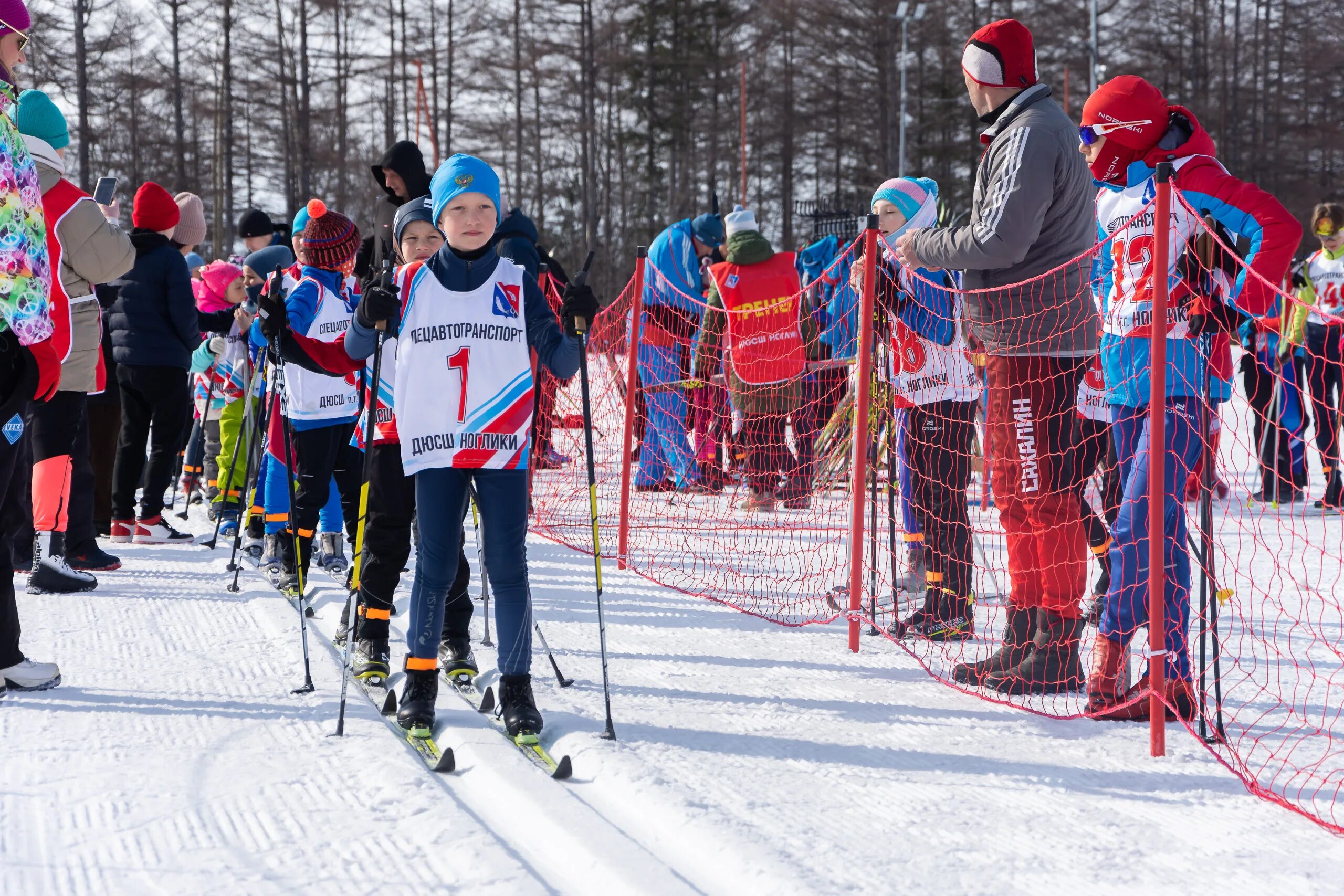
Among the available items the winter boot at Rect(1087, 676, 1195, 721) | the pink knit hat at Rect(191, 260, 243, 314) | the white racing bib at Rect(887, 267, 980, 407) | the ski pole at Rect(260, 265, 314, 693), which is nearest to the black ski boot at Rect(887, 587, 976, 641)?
the white racing bib at Rect(887, 267, 980, 407)

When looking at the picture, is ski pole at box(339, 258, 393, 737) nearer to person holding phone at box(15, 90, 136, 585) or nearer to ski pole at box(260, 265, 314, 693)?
ski pole at box(260, 265, 314, 693)

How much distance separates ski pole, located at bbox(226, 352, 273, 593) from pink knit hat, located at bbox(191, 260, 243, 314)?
1.28 metres

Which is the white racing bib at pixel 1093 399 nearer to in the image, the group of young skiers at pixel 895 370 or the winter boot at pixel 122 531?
the group of young skiers at pixel 895 370

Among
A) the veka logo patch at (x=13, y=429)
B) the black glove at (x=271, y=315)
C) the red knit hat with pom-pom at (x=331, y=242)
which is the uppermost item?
the red knit hat with pom-pom at (x=331, y=242)

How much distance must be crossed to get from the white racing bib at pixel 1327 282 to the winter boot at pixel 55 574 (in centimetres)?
814

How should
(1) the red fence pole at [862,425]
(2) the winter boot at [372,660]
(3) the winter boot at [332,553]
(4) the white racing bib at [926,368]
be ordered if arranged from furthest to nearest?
1. (3) the winter boot at [332,553]
2. (4) the white racing bib at [926,368]
3. (1) the red fence pole at [862,425]
4. (2) the winter boot at [372,660]

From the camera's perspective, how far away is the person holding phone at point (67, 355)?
4199 mm

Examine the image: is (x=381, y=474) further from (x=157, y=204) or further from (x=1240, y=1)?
(x=1240, y=1)

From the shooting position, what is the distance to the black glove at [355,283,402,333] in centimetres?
331

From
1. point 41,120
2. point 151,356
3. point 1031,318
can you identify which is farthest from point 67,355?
point 151,356

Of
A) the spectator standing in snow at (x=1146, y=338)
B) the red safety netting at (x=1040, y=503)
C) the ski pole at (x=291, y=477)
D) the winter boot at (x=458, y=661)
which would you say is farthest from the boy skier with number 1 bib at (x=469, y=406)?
the spectator standing in snow at (x=1146, y=338)

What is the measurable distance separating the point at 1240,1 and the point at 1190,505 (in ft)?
111

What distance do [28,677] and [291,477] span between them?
1.23 meters

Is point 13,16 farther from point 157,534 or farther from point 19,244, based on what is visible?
point 157,534
